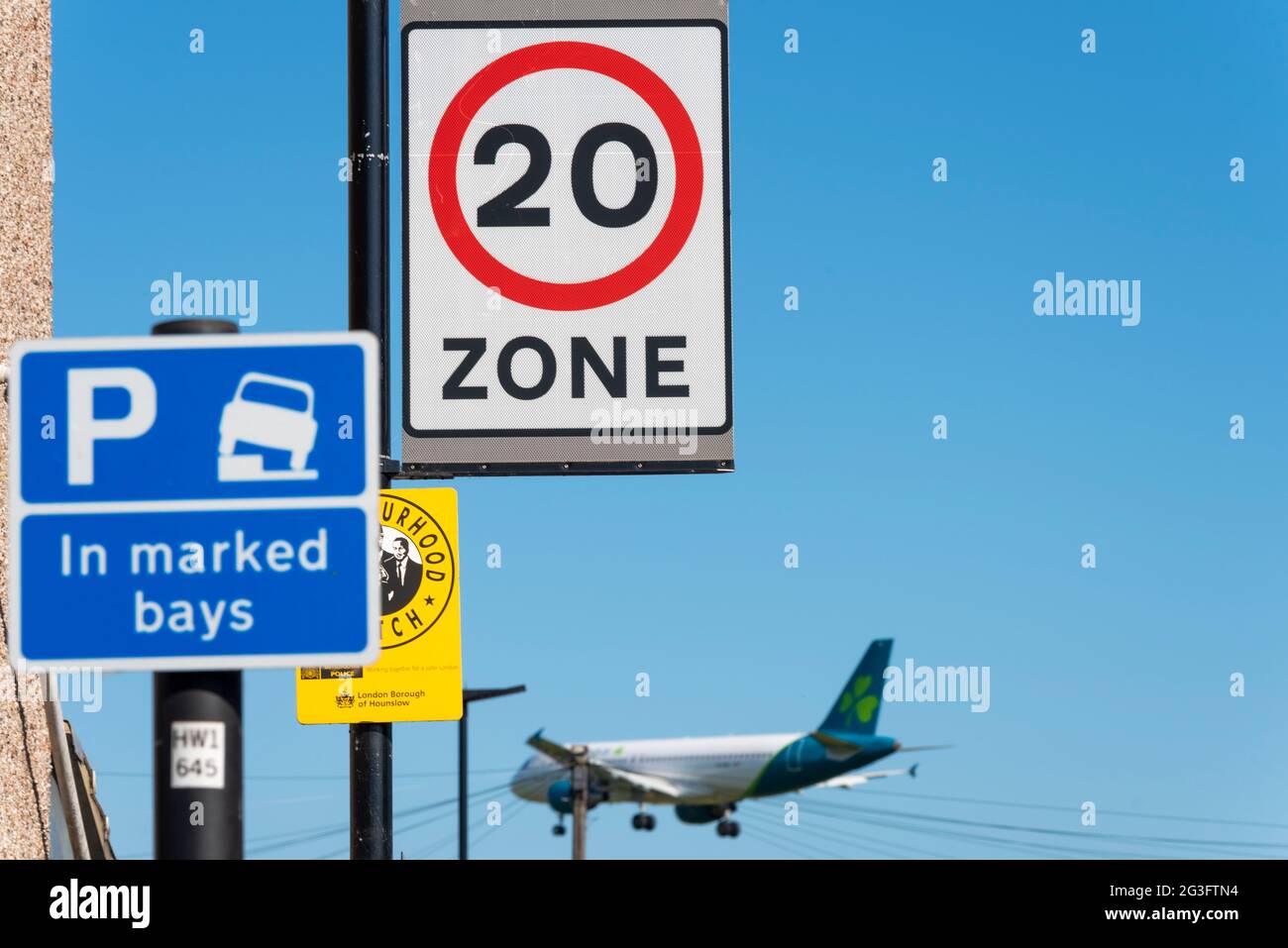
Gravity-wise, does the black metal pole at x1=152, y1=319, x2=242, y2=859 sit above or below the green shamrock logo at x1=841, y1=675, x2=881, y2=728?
above

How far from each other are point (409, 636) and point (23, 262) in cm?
605

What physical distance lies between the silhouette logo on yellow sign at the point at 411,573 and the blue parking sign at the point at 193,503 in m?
2.65

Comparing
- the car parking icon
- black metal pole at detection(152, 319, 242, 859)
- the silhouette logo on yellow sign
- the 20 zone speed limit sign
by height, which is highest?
the 20 zone speed limit sign

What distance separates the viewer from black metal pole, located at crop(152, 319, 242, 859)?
3570mm

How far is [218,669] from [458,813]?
90.5 ft

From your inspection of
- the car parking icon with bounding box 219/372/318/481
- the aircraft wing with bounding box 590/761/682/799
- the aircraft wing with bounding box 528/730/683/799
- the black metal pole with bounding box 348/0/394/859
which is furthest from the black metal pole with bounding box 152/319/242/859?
the aircraft wing with bounding box 590/761/682/799

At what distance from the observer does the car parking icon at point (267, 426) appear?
3.63 metres

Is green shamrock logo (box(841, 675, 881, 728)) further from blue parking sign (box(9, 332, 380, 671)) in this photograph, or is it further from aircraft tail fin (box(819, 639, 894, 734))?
blue parking sign (box(9, 332, 380, 671))

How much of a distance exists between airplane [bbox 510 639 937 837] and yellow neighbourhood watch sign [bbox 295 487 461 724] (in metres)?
70.0

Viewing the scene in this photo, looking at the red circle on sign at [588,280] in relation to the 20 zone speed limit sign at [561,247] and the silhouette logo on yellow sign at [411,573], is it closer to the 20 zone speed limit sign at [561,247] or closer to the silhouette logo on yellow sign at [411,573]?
the 20 zone speed limit sign at [561,247]

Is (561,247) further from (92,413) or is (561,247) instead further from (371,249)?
(92,413)
